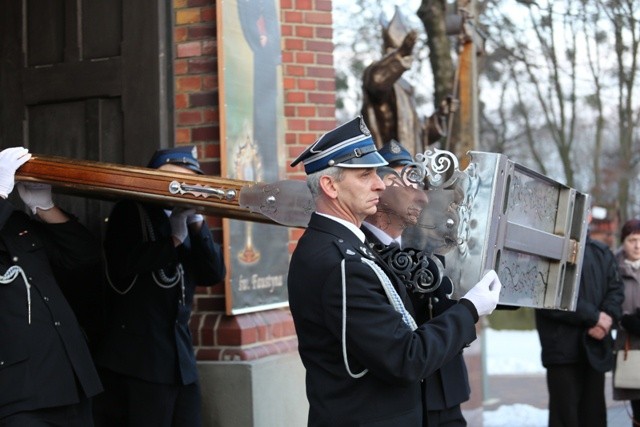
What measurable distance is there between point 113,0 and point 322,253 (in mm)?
2974

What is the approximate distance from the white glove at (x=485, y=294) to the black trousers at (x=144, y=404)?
6.70 ft

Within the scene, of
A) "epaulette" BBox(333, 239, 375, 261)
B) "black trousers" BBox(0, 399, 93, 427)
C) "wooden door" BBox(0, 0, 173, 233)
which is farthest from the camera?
"wooden door" BBox(0, 0, 173, 233)

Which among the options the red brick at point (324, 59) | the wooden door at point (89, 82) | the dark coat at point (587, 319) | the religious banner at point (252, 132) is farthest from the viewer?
the dark coat at point (587, 319)

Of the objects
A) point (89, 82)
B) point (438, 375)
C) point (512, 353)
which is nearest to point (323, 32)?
point (89, 82)

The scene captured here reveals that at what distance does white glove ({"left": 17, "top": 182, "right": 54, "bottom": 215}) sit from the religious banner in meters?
1.52

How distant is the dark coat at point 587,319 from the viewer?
22.7 feet

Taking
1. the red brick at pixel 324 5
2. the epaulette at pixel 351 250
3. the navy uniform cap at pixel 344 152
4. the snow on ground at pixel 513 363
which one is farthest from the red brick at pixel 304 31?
the snow on ground at pixel 513 363

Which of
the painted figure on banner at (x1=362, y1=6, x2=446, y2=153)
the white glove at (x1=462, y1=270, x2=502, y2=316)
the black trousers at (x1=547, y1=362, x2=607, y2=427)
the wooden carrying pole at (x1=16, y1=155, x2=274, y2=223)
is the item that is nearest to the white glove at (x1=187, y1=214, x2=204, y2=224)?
the wooden carrying pole at (x1=16, y1=155, x2=274, y2=223)

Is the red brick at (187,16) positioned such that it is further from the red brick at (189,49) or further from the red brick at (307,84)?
the red brick at (307,84)

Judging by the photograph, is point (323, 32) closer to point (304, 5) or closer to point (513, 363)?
point (304, 5)

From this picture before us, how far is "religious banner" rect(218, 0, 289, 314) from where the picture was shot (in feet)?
19.1

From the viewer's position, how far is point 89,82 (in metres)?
5.70

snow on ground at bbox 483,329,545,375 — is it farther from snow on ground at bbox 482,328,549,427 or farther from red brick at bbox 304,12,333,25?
red brick at bbox 304,12,333,25

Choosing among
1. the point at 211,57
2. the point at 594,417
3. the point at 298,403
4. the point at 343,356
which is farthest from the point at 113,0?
the point at 594,417
